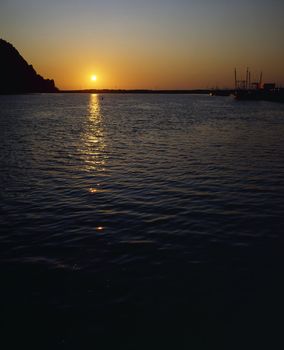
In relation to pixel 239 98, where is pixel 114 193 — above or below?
below

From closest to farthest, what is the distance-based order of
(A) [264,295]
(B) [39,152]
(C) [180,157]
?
1. (A) [264,295]
2. (C) [180,157]
3. (B) [39,152]

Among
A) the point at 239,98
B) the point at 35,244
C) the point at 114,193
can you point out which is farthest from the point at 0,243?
the point at 239,98

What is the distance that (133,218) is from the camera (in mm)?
13727

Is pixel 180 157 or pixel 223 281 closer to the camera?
pixel 223 281

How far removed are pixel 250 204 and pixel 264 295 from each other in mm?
7552

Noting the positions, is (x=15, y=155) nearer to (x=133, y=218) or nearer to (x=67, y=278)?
(x=133, y=218)

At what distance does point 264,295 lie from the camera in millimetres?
8359

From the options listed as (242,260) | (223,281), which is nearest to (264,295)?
(223,281)

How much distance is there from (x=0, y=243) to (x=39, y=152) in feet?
66.0

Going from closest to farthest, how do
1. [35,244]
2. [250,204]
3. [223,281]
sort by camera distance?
1. [223,281]
2. [35,244]
3. [250,204]

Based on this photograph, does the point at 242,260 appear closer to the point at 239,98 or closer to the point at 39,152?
the point at 39,152

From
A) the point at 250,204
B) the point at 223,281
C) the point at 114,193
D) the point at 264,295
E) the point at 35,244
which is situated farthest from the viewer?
the point at 114,193

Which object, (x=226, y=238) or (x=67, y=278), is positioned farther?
(x=226, y=238)

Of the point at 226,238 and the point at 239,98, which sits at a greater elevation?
the point at 239,98
